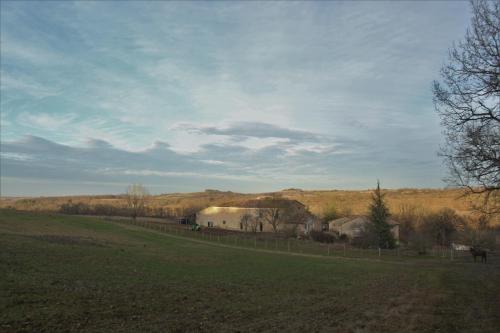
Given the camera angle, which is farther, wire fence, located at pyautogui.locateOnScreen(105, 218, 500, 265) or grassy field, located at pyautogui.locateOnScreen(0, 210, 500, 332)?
wire fence, located at pyautogui.locateOnScreen(105, 218, 500, 265)

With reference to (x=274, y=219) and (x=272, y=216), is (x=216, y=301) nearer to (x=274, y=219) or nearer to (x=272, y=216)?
(x=274, y=219)

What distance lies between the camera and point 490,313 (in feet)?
38.2

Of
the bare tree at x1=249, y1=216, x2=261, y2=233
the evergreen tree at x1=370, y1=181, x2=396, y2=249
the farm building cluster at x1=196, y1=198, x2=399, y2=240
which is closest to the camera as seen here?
the evergreen tree at x1=370, y1=181, x2=396, y2=249

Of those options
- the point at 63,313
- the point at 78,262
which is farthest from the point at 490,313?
the point at 78,262

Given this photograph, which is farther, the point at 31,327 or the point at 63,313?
the point at 63,313

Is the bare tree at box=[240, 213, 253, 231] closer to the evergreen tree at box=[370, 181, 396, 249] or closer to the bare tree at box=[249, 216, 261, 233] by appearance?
the bare tree at box=[249, 216, 261, 233]

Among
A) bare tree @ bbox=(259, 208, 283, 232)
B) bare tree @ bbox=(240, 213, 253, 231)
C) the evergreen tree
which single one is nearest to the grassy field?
the evergreen tree

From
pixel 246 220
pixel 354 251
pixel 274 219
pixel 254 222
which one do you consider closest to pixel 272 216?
pixel 274 219

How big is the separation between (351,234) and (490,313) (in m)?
60.1

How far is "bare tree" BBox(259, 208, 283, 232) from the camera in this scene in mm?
75225

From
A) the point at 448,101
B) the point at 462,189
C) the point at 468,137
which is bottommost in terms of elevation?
the point at 462,189

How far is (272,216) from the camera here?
7625 cm

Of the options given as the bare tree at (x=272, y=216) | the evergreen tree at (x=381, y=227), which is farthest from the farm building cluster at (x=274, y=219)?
the evergreen tree at (x=381, y=227)

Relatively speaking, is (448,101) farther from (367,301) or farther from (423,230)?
(423,230)
